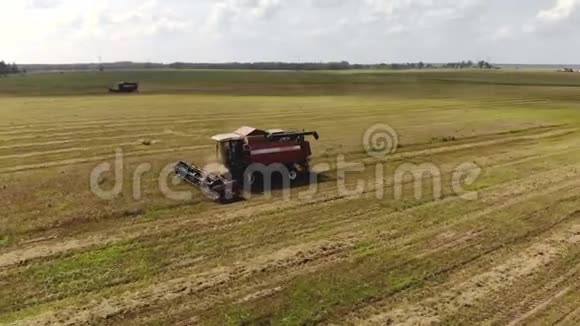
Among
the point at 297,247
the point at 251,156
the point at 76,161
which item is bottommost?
the point at 297,247

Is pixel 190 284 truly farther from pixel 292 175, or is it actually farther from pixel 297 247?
pixel 292 175

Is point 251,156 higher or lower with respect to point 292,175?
higher

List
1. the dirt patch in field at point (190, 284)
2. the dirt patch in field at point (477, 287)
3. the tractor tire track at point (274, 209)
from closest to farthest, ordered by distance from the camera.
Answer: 1. the dirt patch in field at point (190, 284)
2. the dirt patch in field at point (477, 287)
3. the tractor tire track at point (274, 209)

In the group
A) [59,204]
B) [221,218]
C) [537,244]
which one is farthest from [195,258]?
[537,244]

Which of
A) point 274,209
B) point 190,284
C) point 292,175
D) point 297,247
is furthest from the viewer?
point 292,175

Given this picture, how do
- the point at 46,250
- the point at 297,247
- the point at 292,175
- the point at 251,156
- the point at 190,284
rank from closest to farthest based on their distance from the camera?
the point at 190,284 < the point at 46,250 < the point at 297,247 < the point at 251,156 < the point at 292,175

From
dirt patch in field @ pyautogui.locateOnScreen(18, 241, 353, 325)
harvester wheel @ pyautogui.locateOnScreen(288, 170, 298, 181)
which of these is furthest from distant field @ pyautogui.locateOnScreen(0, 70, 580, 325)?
harvester wheel @ pyautogui.locateOnScreen(288, 170, 298, 181)

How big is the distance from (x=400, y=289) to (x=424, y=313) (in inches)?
42.0

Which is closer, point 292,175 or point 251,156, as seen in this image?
point 251,156

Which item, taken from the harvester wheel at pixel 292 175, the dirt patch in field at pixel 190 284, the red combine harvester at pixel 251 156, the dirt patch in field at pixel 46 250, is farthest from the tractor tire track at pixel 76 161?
the dirt patch in field at pixel 190 284

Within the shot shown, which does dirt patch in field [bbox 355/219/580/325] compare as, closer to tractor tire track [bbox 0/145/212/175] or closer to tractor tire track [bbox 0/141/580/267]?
tractor tire track [bbox 0/141/580/267]

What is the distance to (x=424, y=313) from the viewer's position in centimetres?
1123

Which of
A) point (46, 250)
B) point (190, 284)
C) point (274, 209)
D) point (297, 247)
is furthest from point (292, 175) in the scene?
point (46, 250)

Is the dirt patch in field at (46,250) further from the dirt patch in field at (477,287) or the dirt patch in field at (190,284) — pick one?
the dirt patch in field at (477,287)
